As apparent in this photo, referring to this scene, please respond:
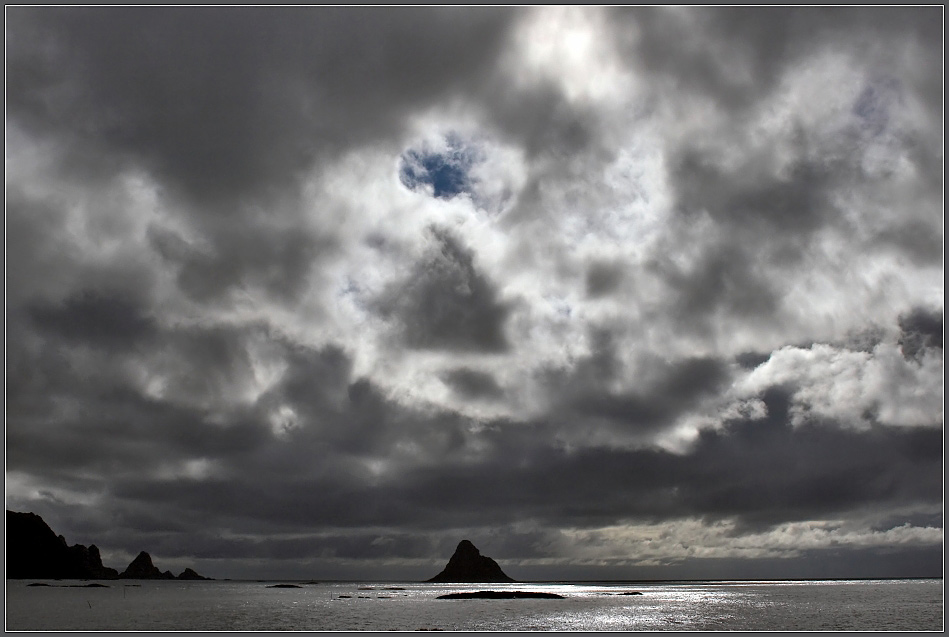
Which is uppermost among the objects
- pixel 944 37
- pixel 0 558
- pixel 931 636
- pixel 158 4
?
pixel 158 4

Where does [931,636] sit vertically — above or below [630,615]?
above

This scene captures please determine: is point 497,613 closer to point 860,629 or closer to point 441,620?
point 441,620

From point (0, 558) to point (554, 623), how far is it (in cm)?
8988

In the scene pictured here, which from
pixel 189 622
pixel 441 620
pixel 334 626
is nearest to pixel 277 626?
pixel 334 626

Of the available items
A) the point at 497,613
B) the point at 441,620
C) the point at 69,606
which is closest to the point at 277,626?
the point at 441,620

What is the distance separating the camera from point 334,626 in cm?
10856

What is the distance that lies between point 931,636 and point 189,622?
115 m

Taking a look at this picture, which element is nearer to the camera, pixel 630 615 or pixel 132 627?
pixel 132 627

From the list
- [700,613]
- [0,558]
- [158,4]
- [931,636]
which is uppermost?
[158,4]

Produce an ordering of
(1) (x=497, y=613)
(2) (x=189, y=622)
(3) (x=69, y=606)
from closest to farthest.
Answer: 1. (2) (x=189, y=622)
2. (1) (x=497, y=613)
3. (3) (x=69, y=606)

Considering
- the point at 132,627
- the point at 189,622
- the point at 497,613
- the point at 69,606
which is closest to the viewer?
the point at 132,627

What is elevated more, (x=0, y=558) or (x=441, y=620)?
(x=0, y=558)

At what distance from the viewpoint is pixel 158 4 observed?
4547 centimetres

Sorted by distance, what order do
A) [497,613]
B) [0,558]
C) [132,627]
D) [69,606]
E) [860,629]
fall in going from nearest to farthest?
[0,558], [860,629], [132,627], [497,613], [69,606]
